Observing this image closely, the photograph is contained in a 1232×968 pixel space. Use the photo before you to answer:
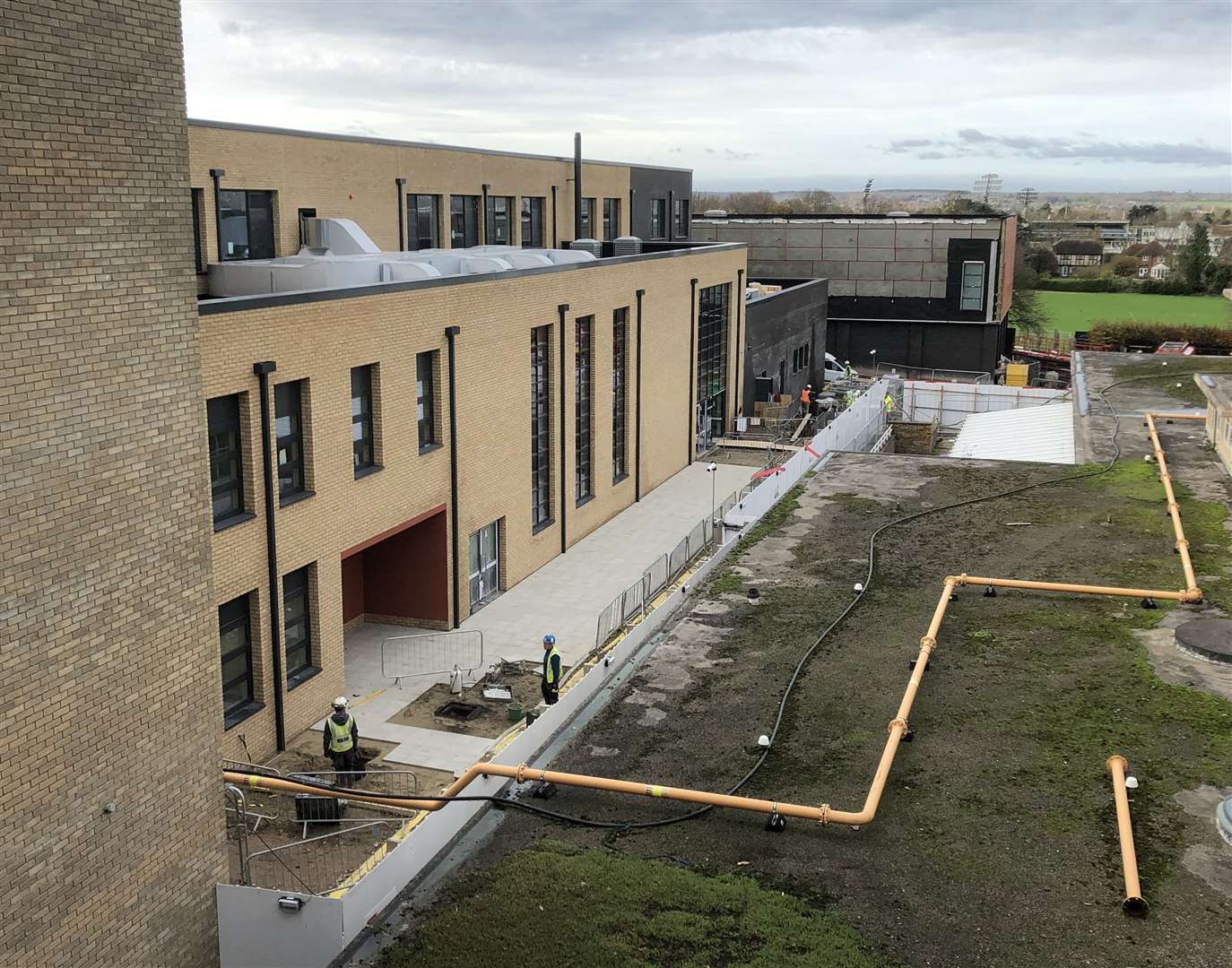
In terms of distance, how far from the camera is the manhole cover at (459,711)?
68.0ft

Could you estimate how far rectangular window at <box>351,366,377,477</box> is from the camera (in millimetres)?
21641

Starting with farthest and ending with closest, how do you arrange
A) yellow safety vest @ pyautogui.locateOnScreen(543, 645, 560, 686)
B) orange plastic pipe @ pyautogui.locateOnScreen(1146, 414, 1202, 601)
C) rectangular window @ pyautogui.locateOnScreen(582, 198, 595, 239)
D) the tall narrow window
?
the tall narrow window
rectangular window @ pyautogui.locateOnScreen(582, 198, 595, 239)
orange plastic pipe @ pyautogui.locateOnScreen(1146, 414, 1202, 601)
yellow safety vest @ pyautogui.locateOnScreen(543, 645, 560, 686)

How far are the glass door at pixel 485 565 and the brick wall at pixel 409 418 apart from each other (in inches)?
9.5

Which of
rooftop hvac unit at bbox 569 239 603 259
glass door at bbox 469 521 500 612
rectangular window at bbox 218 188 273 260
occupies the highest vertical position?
rectangular window at bbox 218 188 273 260

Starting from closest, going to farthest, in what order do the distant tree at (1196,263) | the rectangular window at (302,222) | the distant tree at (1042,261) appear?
the rectangular window at (302,222)
the distant tree at (1196,263)
the distant tree at (1042,261)

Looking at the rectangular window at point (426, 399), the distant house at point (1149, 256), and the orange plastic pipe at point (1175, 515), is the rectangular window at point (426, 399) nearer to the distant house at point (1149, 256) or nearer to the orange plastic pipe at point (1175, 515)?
the orange plastic pipe at point (1175, 515)

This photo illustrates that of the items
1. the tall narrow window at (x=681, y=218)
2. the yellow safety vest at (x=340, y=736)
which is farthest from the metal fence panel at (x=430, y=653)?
the tall narrow window at (x=681, y=218)

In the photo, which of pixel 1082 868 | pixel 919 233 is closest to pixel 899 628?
pixel 1082 868

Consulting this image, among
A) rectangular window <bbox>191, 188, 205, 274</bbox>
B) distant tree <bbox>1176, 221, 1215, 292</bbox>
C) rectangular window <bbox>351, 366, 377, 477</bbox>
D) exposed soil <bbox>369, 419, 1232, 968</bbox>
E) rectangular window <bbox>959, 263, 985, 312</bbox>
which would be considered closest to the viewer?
exposed soil <bbox>369, 419, 1232, 968</bbox>

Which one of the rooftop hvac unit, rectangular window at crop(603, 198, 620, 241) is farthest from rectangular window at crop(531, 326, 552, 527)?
rectangular window at crop(603, 198, 620, 241)

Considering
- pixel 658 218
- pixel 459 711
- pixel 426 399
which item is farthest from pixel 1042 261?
pixel 459 711

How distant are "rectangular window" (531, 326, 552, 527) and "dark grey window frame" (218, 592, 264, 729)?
1086 centimetres

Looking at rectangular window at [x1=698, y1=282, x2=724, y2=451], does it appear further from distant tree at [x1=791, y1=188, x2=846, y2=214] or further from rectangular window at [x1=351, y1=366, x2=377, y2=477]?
distant tree at [x1=791, y1=188, x2=846, y2=214]

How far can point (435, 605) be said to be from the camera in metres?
24.9
